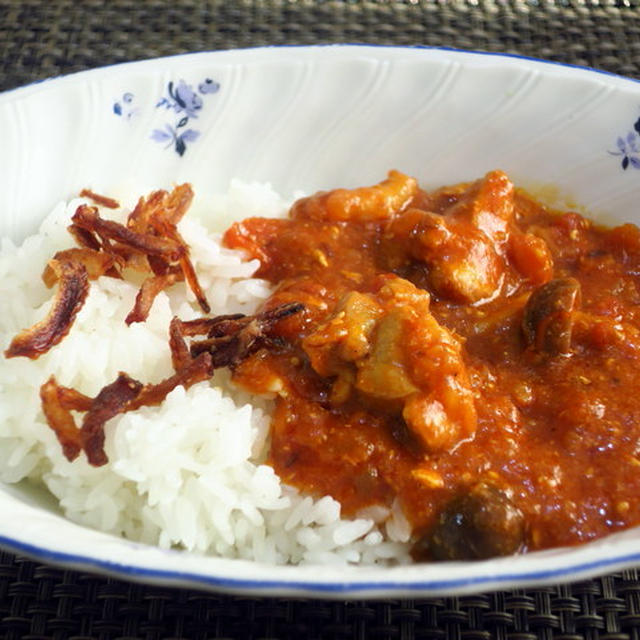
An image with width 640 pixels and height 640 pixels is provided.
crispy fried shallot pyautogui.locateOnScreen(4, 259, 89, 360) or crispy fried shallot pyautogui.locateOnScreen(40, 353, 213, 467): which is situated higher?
crispy fried shallot pyautogui.locateOnScreen(4, 259, 89, 360)

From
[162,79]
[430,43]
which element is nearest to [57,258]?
[162,79]

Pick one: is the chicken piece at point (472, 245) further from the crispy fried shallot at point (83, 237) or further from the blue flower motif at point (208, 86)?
the crispy fried shallot at point (83, 237)

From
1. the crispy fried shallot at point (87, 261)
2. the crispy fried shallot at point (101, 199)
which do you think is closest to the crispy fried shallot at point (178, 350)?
the crispy fried shallot at point (87, 261)

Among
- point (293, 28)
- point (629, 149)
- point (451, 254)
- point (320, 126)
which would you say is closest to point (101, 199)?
point (320, 126)

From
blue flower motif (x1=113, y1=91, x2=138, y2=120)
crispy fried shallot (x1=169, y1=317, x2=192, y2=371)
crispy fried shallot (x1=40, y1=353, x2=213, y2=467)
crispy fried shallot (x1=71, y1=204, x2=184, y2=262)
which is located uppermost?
blue flower motif (x1=113, y1=91, x2=138, y2=120)

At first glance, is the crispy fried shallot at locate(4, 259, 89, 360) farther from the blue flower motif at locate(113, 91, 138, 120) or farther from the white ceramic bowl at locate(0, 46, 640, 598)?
the blue flower motif at locate(113, 91, 138, 120)

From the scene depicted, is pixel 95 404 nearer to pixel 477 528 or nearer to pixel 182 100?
pixel 477 528

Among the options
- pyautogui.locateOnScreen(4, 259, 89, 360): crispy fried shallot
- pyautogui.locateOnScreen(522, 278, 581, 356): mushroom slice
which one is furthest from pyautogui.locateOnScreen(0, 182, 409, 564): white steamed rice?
pyautogui.locateOnScreen(522, 278, 581, 356): mushroom slice

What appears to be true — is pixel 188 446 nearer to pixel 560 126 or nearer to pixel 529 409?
pixel 529 409
